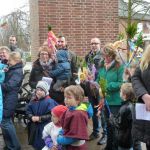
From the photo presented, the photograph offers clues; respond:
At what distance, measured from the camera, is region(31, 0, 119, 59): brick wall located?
989 cm

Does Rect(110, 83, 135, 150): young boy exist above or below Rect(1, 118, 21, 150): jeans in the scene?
above

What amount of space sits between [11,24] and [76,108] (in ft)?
95.6

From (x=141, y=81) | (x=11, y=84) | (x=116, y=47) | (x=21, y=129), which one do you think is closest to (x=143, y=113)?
(x=141, y=81)

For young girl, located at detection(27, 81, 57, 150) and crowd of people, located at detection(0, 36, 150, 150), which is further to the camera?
young girl, located at detection(27, 81, 57, 150)

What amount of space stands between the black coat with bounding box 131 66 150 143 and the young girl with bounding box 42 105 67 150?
1046 mm

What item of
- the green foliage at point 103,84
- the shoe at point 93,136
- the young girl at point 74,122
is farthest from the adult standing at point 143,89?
the shoe at point 93,136

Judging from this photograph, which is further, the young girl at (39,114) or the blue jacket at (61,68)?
the blue jacket at (61,68)

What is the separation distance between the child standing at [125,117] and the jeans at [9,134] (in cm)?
198

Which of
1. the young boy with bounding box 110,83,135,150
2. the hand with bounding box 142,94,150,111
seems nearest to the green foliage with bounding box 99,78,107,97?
the young boy with bounding box 110,83,135,150

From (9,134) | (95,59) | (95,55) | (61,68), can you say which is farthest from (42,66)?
(9,134)

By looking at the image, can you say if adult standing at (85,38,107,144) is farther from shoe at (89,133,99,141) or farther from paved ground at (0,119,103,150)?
paved ground at (0,119,103,150)

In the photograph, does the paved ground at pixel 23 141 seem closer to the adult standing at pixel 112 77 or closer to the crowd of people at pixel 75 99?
the crowd of people at pixel 75 99

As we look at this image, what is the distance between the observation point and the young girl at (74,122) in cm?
425

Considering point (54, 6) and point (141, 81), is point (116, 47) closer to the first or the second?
point (141, 81)
